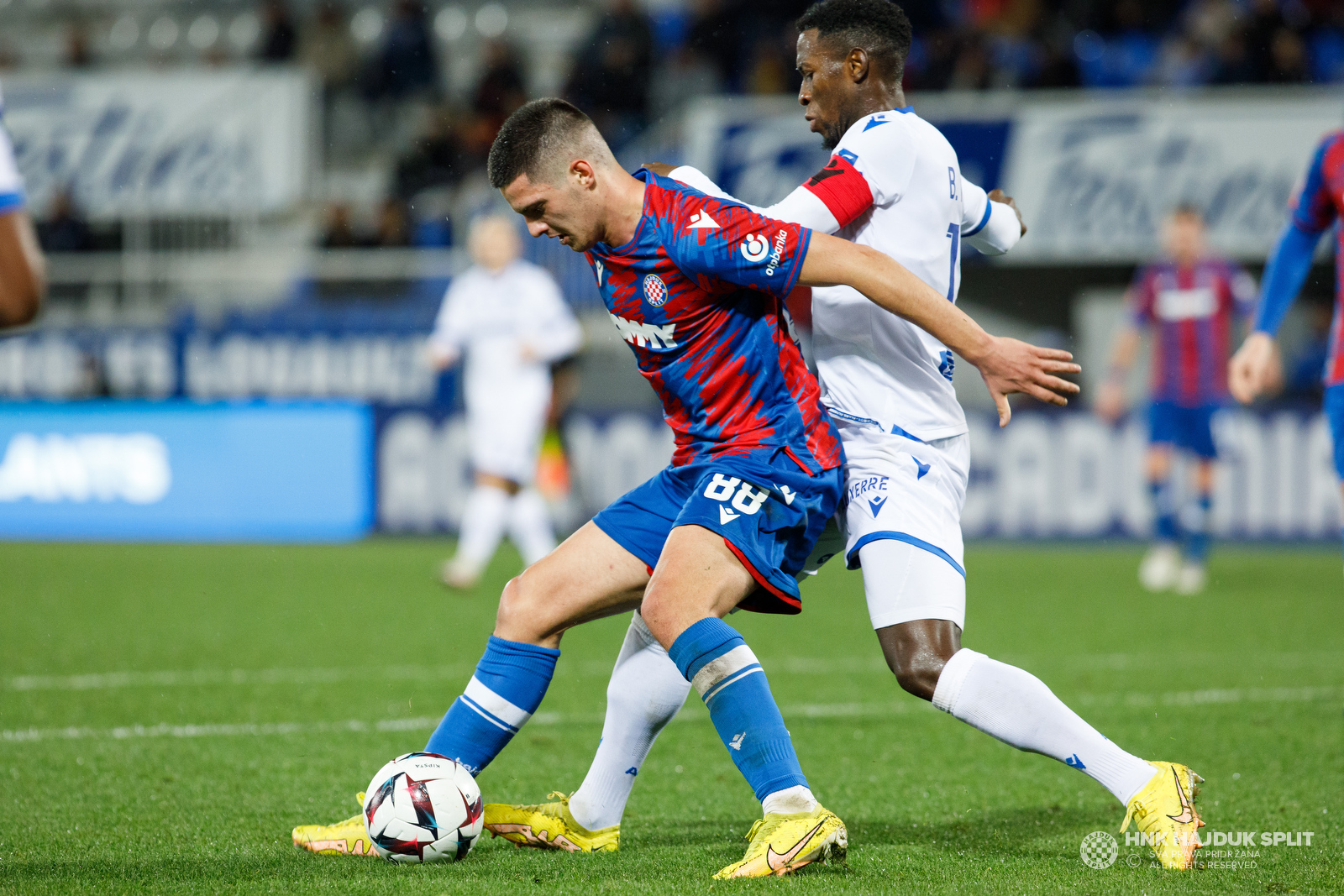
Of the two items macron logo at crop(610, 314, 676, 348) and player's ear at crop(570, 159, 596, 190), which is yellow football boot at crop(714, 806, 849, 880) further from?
player's ear at crop(570, 159, 596, 190)

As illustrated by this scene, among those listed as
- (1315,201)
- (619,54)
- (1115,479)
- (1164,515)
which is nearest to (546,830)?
(1315,201)

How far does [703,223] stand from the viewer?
306 cm

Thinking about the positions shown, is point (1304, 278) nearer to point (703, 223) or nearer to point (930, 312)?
point (930, 312)

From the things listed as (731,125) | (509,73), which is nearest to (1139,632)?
(731,125)

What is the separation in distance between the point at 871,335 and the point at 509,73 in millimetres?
14500

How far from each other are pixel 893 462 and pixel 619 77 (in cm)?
1367

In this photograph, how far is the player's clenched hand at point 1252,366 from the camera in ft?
14.1

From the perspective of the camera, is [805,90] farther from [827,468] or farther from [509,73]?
[509,73]

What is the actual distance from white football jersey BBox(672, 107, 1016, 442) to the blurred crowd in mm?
12390

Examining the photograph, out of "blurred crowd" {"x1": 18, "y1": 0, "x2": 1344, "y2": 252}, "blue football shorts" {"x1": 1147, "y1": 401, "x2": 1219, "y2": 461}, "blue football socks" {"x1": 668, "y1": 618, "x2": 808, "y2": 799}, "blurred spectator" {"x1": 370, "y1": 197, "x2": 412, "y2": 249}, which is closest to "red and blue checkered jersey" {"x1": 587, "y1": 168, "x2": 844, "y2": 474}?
"blue football socks" {"x1": 668, "y1": 618, "x2": 808, "y2": 799}

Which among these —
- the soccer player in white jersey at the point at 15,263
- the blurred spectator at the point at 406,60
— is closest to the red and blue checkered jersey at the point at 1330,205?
the soccer player in white jersey at the point at 15,263

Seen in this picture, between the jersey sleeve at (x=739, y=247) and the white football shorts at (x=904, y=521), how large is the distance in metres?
0.46

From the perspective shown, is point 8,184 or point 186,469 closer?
point 8,184

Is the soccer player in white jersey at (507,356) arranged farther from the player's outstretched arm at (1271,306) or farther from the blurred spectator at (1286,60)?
the blurred spectator at (1286,60)
